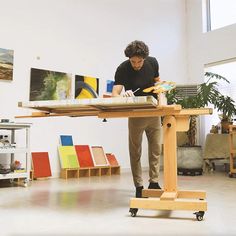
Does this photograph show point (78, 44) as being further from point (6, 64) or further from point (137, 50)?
point (137, 50)

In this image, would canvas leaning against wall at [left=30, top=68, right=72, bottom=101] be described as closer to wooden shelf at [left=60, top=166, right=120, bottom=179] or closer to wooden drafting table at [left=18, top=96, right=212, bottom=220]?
wooden shelf at [left=60, top=166, right=120, bottom=179]

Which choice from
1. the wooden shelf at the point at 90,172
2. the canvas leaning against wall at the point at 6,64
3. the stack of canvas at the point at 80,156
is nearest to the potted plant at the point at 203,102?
the wooden shelf at the point at 90,172

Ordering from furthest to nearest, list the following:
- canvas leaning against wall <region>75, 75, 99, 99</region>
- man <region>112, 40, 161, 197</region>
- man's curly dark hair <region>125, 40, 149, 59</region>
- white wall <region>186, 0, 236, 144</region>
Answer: white wall <region>186, 0, 236, 144</region> < canvas leaning against wall <region>75, 75, 99, 99</region> < man <region>112, 40, 161, 197</region> < man's curly dark hair <region>125, 40, 149, 59</region>

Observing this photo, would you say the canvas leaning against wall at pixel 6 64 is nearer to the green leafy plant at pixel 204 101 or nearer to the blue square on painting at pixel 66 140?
the blue square on painting at pixel 66 140

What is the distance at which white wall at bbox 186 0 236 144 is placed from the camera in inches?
207

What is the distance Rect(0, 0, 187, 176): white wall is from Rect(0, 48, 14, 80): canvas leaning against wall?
0.20ft

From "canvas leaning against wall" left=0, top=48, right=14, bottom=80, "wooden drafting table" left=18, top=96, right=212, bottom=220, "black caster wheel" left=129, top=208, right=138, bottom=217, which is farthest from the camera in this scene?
"canvas leaning against wall" left=0, top=48, right=14, bottom=80

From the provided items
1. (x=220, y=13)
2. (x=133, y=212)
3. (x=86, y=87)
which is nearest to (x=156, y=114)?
(x=133, y=212)

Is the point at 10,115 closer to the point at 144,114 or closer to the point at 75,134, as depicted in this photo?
the point at 75,134

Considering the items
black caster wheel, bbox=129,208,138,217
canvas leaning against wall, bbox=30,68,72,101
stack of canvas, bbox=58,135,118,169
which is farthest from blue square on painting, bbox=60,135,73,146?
black caster wheel, bbox=129,208,138,217

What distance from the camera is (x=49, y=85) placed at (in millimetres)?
4137

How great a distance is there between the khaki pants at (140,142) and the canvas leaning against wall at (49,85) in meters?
2.06

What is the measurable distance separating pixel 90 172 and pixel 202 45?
3.15 m


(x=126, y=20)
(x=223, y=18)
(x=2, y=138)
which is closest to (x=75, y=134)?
(x=2, y=138)
